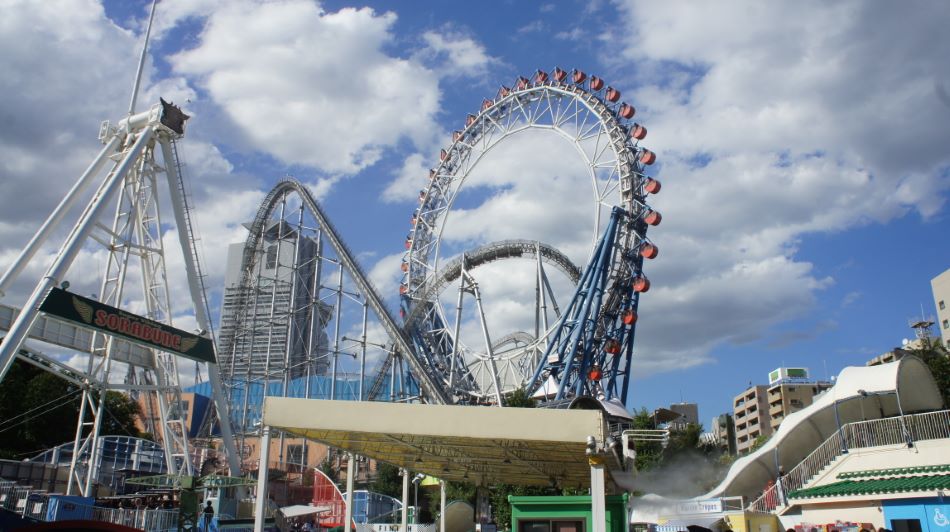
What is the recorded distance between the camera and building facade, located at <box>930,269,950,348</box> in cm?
5819

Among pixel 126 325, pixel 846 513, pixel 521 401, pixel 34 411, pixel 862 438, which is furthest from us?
pixel 34 411

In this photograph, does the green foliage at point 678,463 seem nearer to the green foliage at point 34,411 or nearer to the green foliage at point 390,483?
the green foliage at point 390,483

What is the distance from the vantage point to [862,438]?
57.7 ft

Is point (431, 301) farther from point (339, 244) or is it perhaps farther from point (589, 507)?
point (589, 507)

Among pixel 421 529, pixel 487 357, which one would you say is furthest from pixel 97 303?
pixel 487 357

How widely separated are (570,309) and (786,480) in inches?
782

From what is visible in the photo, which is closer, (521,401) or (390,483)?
(521,401)

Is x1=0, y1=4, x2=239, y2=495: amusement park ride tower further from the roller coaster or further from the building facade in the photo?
the building facade

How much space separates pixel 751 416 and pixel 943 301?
24778mm

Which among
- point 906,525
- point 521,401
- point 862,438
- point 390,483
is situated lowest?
point 906,525

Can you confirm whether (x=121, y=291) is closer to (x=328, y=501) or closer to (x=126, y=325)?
(x=126, y=325)

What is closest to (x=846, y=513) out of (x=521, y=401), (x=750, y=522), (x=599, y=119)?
(x=750, y=522)

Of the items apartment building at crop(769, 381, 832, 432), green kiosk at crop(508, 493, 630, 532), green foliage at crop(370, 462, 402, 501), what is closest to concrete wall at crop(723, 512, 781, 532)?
green kiosk at crop(508, 493, 630, 532)

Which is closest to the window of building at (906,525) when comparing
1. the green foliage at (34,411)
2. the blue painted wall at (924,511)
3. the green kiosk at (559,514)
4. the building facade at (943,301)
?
the blue painted wall at (924,511)
